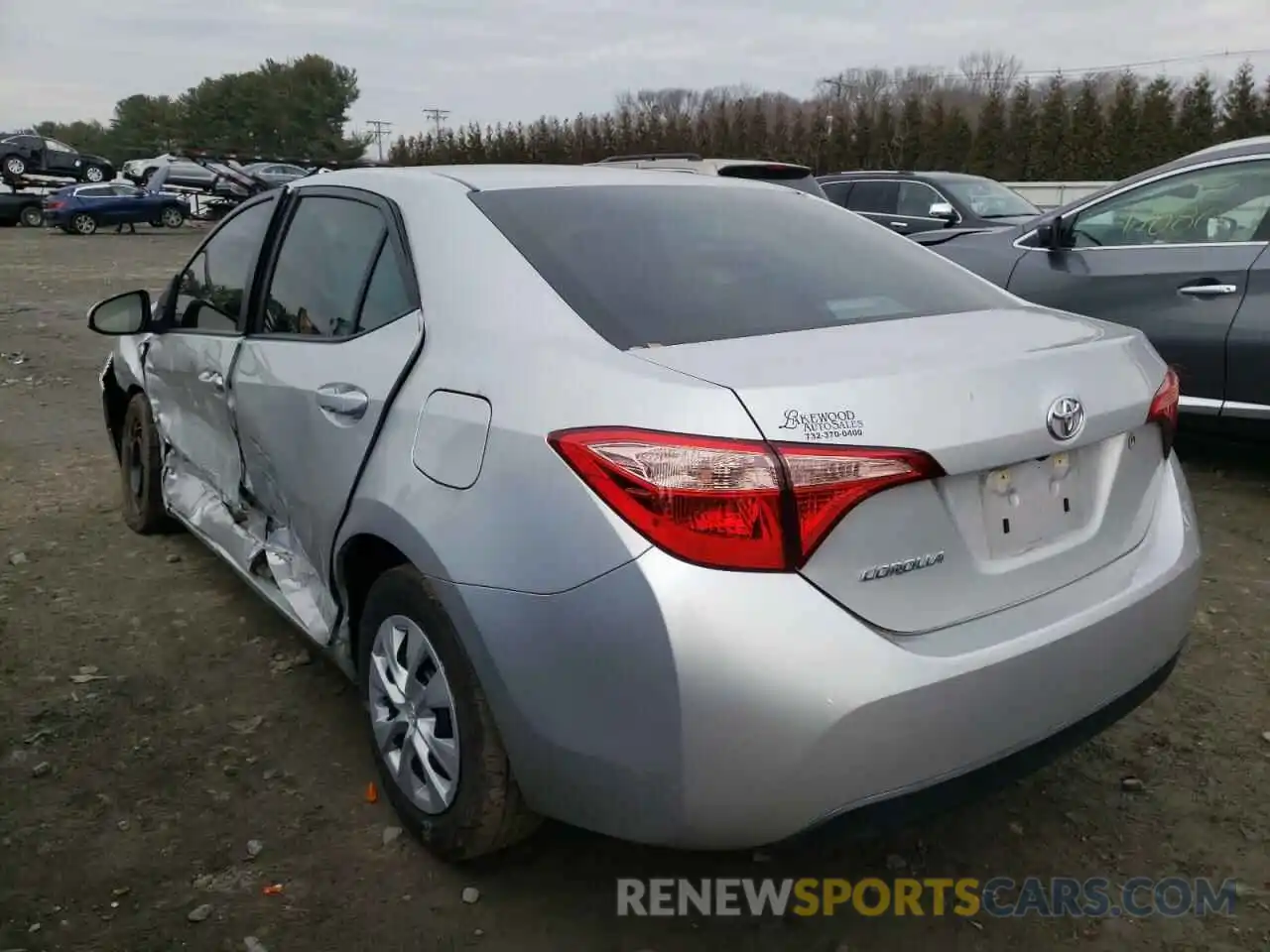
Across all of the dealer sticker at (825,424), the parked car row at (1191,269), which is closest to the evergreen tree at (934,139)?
the parked car row at (1191,269)

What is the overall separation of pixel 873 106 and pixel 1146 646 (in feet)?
115

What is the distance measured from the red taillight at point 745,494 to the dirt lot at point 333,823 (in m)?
0.56

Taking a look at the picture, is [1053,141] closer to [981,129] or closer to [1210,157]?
[981,129]

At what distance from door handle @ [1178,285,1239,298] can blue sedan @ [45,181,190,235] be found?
31062 mm

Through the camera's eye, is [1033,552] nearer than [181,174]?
Yes

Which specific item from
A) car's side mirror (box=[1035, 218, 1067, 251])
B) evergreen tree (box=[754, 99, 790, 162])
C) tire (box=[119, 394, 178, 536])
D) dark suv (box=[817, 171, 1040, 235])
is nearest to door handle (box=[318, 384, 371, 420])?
tire (box=[119, 394, 178, 536])

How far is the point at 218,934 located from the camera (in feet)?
7.77

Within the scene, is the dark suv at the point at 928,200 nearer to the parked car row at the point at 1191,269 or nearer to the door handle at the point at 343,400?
the parked car row at the point at 1191,269

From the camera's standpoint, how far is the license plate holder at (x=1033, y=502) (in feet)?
6.79

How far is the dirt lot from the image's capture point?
237 centimetres

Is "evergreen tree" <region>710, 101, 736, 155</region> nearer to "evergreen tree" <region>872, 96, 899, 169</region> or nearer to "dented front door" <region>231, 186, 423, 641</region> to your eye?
"evergreen tree" <region>872, 96, 899, 169</region>

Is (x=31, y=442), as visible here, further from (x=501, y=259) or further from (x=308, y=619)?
(x=501, y=259)

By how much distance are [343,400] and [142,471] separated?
2575 millimetres

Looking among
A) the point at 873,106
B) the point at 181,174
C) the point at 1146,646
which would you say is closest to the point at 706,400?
the point at 1146,646
